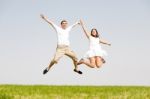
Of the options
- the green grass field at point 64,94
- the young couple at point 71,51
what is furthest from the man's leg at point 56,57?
the green grass field at point 64,94

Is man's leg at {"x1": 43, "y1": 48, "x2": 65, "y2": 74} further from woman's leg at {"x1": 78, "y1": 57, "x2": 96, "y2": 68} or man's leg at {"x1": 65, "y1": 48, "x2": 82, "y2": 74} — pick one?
woman's leg at {"x1": 78, "y1": 57, "x2": 96, "y2": 68}

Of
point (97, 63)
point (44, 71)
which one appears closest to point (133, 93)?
point (97, 63)

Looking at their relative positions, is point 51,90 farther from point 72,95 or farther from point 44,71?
point 44,71

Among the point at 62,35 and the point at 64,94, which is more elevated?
the point at 62,35

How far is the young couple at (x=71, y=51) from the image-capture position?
694 inches

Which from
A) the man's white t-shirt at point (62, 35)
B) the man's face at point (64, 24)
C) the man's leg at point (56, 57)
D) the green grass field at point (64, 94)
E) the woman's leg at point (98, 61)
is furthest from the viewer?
the green grass field at point (64, 94)

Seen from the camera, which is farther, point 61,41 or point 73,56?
point 73,56

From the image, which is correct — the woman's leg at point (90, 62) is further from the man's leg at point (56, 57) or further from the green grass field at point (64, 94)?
the green grass field at point (64, 94)

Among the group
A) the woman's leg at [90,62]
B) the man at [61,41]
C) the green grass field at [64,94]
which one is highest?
the man at [61,41]

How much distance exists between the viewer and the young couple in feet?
57.9

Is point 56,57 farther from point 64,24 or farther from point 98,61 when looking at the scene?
point 98,61

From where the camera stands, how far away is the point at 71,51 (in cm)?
1847

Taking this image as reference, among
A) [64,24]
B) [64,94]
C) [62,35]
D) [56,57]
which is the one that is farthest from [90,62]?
[64,94]

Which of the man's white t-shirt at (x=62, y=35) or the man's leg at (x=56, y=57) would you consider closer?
the man's white t-shirt at (x=62, y=35)
